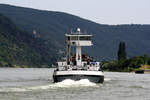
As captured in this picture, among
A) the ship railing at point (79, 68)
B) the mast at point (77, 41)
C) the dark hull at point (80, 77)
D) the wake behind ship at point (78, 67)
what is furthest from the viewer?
the mast at point (77, 41)

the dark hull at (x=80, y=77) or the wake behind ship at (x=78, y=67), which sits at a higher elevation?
the wake behind ship at (x=78, y=67)

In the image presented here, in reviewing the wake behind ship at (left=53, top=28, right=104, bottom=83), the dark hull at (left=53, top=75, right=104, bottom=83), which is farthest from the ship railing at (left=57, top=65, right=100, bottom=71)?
the dark hull at (left=53, top=75, right=104, bottom=83)

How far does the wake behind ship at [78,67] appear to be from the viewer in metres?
84.1

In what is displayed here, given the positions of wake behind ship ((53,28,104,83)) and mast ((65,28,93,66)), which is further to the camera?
mast ((65,28,93,66))

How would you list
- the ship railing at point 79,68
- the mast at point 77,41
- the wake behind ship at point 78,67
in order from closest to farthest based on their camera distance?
the wake behind ship at point 78,67 → the ship railing at point 79,68 → the mast at point 77,41

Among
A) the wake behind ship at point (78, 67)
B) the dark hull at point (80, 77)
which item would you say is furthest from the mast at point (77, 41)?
the dark hull at point (80, 77)

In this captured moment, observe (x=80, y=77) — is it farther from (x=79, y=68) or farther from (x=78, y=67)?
(x=78, y=67)

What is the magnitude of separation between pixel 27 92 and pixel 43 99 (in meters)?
8.14

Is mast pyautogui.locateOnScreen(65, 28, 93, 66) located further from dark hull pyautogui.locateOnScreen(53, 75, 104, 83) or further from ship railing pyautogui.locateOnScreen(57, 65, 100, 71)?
dark hull pyautogui.locateOnScreen(53, 75, 104, 83)

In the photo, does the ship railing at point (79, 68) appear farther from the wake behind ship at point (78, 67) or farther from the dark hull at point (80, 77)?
the dark hull at point (80, 77)

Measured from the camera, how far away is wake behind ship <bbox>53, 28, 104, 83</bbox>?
8412 cm

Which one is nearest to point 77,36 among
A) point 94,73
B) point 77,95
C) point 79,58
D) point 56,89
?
point 79,58

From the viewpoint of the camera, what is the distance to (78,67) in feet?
286

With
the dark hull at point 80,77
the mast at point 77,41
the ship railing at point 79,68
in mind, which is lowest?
the dark hull at point 80,77
